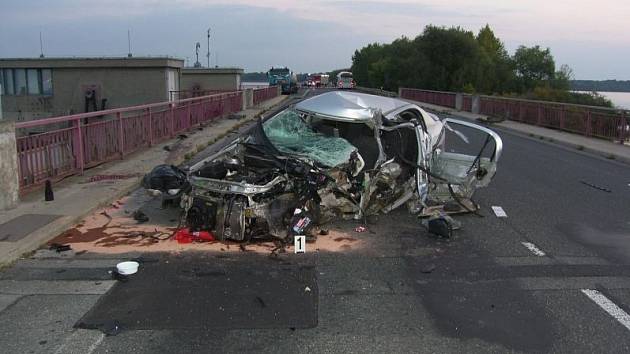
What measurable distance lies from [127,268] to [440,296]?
9.57ft

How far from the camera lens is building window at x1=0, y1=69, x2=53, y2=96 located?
41469mm

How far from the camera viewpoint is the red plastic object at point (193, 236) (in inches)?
263

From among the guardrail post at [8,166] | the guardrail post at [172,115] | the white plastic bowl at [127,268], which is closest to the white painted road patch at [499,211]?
the white plastic bowl at [127,268]

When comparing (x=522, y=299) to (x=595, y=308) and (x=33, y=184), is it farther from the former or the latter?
(x=33, y=184)

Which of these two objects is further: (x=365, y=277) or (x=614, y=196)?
(x=614, y=196)

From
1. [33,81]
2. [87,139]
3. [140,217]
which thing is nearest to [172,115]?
[87,139]

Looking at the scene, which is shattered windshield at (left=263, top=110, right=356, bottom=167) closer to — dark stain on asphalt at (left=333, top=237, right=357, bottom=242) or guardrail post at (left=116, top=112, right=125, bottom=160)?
dark stain on asphalt at (left=333, top=237, right=357, bottom=242)

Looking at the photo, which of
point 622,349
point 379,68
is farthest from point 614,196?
point 379,68

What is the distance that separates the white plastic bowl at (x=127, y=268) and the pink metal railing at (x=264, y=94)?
109 feet

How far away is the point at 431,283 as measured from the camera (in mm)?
5426

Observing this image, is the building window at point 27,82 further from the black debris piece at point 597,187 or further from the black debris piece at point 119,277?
the black debris piece at point 119,277

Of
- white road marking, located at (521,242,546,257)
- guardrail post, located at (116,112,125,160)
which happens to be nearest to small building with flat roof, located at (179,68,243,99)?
guardrail post, located at (116,112,125,160)

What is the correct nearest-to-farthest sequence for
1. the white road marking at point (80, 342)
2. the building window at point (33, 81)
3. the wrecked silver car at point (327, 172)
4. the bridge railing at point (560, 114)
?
1. the white road marking at point (80, 342)
2. the wrecked silver car at point (327, 172)
3. the bridge railing at point (560, 114)
4. the building window at point (33, 81)

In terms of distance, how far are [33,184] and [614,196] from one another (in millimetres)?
9575
